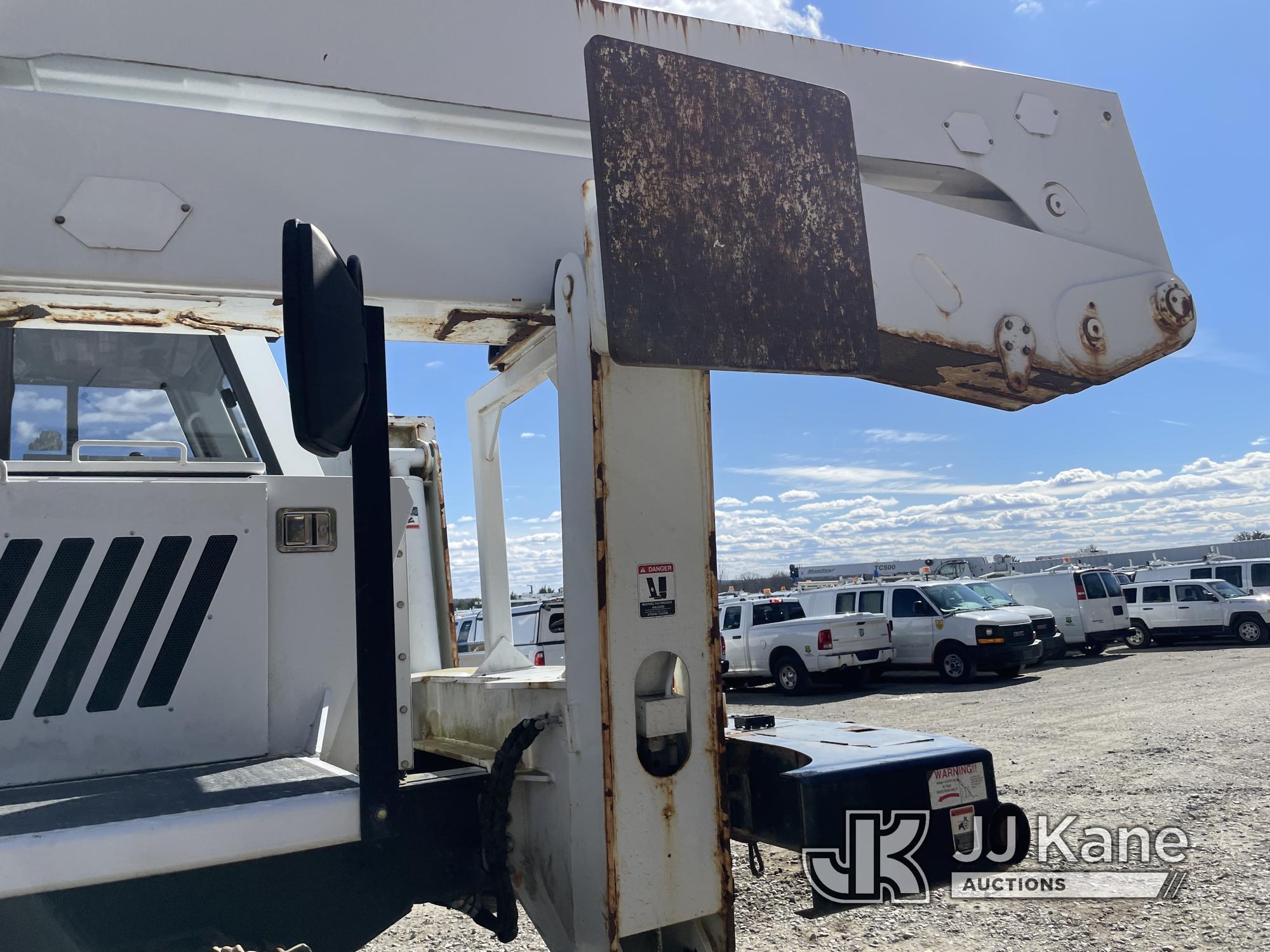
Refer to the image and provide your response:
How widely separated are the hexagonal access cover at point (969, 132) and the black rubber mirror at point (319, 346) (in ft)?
6.28

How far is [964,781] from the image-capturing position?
2.46 metres

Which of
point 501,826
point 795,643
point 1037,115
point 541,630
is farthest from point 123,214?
point 795,643

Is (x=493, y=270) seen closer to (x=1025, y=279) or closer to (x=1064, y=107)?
(x=1025, y=279)

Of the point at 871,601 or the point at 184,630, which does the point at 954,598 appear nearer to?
the point at 871,601

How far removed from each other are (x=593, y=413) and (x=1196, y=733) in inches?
389

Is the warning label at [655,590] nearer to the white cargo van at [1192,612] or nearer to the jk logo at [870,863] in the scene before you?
the jk logo at [870,863]

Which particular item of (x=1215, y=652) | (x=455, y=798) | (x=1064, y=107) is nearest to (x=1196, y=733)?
(x=1064, y=107)

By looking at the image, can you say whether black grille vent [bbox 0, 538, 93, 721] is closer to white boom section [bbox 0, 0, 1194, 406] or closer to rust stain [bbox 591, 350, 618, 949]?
white boom section [bbox 0, 0, 1194, 406]

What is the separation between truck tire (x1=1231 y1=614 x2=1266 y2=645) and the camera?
67.4 feet

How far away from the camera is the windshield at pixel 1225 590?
2112cm

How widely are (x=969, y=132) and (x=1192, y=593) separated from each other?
70.9 ft

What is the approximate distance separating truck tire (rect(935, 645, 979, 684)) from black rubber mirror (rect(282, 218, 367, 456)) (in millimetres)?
16360

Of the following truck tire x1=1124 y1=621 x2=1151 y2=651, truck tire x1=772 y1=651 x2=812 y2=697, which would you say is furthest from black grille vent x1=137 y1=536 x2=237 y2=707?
truck tire x1=1124 y1=621 x2=1151 y2=651

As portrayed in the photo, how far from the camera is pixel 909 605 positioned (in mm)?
18016
